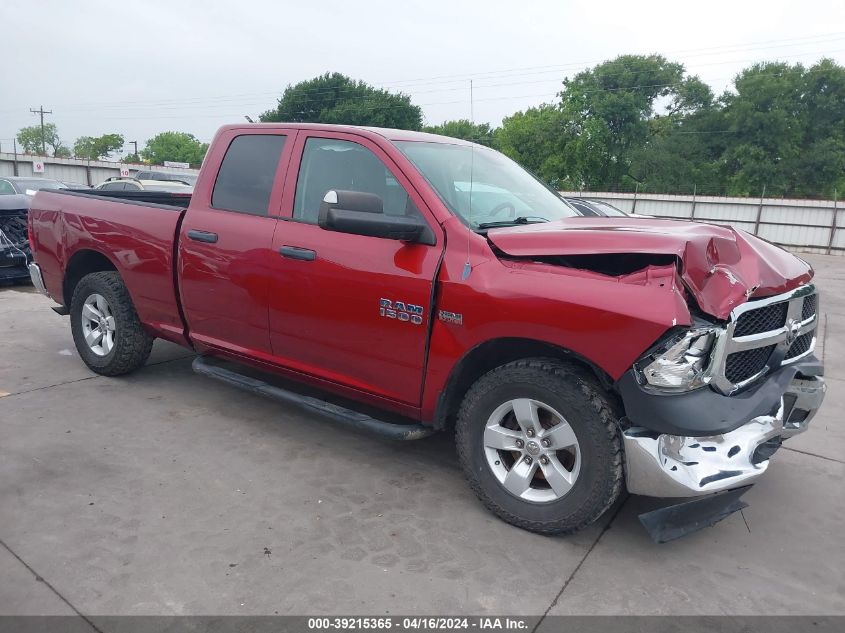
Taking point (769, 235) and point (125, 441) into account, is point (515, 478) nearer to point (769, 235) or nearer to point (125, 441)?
point (125, 441)

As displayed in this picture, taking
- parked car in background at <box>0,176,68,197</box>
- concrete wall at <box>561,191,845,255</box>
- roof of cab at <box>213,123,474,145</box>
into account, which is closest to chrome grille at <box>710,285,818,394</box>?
roof of cab at <box>213,123,474,145</box>

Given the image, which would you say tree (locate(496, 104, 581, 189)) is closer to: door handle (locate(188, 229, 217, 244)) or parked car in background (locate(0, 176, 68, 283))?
parked car in background (locate(0, 176, 68, 283))

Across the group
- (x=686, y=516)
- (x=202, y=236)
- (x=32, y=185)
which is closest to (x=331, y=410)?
(x=202, y=236)

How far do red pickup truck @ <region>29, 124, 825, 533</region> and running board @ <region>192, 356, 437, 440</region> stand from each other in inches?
0.6

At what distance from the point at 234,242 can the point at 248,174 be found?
48 cm

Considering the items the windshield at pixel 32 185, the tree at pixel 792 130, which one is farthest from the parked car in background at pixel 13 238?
the tree at pixel 792 130

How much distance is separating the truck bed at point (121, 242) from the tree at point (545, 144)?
4456 cm

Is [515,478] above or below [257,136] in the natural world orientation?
below

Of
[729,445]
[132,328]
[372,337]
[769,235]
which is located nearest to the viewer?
[729,445]

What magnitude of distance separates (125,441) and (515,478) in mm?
2451

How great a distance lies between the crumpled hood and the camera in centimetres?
261

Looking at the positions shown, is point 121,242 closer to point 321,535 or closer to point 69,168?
point 321,535

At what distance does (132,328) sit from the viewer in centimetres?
481

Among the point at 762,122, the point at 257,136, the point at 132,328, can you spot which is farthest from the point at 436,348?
the point at 762,122
